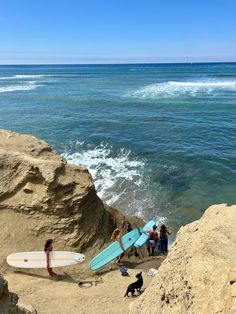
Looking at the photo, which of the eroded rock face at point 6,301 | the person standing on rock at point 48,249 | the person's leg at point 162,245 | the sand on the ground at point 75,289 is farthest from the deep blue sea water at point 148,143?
the eroded rock face at point 6,301

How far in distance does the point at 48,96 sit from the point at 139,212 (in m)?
32.7

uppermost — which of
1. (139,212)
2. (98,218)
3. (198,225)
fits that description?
(198,225)

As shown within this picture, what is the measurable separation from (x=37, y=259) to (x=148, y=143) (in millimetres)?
14158

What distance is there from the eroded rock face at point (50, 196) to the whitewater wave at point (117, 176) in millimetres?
4579

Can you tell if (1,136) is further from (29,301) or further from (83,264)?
(29,301)

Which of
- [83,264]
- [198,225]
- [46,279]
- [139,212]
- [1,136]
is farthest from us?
[139,212]

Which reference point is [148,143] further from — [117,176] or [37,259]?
[37,259]

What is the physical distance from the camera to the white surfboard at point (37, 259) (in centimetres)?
982

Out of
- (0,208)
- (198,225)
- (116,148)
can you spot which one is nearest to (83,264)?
(0,208)

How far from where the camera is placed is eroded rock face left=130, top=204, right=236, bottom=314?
495 centimetres

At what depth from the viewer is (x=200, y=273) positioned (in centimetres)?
542

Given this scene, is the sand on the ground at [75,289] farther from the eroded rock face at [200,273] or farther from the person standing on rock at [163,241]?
the eroded rock face at [200,273]

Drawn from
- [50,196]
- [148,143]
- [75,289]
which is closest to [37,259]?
[75,289]

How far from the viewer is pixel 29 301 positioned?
8.48 m
